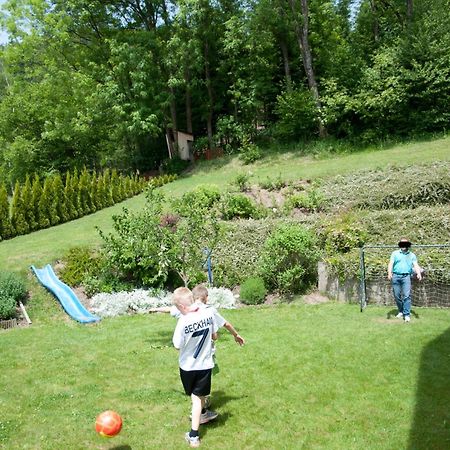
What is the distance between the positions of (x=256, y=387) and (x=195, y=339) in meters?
2.01

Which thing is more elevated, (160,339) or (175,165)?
(175,165)

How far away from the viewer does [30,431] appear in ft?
18.3

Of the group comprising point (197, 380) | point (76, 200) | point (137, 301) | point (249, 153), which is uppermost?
point (249, 153)

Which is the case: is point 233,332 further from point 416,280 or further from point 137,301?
point 137,301

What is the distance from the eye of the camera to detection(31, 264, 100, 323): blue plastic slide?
11445 mm

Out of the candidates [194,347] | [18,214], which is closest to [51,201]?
[18,214]

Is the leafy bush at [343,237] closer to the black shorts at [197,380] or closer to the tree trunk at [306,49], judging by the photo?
the black shorts at [197,380]

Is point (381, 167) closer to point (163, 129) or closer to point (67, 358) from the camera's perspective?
point (67, 358)

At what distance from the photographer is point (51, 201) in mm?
19891

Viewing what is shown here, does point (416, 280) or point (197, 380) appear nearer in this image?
point (197, 380)

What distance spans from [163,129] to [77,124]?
6455 millimetres

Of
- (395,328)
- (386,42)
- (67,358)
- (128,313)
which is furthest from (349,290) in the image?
(386,42)

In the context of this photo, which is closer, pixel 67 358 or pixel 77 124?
pixel 67 358

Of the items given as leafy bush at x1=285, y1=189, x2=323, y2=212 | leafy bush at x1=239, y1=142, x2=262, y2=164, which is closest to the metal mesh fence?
leafy bush at x1=285, y1=189, x2=323, y2=212
